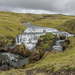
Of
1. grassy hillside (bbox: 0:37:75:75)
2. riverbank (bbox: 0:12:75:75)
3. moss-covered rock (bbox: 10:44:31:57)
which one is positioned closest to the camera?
riverbank (bbox: 0:12:75:75)

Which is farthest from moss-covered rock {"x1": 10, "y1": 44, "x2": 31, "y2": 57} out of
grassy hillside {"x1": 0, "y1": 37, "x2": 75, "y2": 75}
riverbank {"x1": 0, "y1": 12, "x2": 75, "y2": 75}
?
riverbank {"x1": 0, "y1": 12, "x2": 75, "y2": 75}

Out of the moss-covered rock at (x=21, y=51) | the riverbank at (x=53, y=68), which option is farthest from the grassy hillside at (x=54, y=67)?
the moss-covered rock at (x=21, y=51)

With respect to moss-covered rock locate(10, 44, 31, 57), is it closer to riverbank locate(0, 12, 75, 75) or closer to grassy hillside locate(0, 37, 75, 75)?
grassy hillside locate(0, 37, 75, 75)

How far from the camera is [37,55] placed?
19.0 m

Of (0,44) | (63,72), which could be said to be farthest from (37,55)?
(0,44)

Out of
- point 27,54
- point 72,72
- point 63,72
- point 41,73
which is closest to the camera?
point 72,72

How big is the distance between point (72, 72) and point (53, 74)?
2.28 m

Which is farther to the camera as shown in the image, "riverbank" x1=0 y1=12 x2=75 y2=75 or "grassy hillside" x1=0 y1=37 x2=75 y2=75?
"grassy hillside" x1=0 y1=37 x2=75 y2=75

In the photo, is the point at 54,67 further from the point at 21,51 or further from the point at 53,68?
the point at 21,51

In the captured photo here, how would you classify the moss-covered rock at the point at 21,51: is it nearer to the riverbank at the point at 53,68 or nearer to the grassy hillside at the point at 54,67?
the grassy hillside at the point at 54,67

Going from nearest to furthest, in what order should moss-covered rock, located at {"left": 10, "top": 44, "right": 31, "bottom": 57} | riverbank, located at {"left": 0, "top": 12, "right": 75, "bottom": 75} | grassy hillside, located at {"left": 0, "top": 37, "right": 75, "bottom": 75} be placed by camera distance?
riverbank, located at {"left": 0, "top": 12, "right": 75, "bottom": 75}
grassy hillside, located at {"left": 0, "top": 37, "right": 75, "bottom": 75}
moss-covered rock, located at {"left": 10, "top": 44, "right": 31, "bottom": 57}

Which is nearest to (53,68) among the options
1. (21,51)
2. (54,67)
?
(54,67)

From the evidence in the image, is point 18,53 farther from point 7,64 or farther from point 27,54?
point 7,64

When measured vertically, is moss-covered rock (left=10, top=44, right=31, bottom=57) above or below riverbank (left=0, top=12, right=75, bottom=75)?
below
